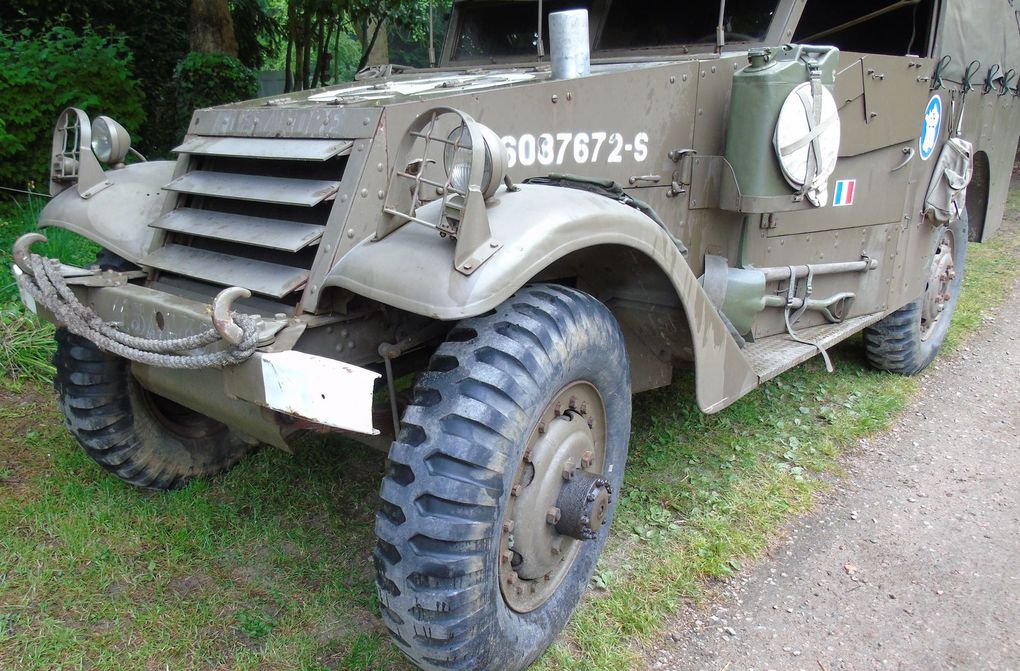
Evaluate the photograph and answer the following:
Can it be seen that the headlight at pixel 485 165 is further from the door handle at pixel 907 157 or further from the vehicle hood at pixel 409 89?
the door handle at pixel 907 157

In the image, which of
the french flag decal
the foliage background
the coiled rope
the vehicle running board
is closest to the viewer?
the coiled rope

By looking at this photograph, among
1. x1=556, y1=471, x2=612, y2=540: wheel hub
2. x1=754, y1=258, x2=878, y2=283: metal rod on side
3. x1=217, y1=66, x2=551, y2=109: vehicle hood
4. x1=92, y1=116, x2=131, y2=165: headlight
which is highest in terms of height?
x1=217, y1=66, x2=551, y2=109: vehicle hood

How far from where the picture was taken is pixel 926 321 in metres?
4.83

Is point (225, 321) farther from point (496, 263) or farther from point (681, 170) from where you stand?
point (681, 170)

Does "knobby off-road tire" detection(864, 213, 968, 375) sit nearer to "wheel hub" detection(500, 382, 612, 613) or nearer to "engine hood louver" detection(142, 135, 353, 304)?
"wheel hub" detection(500, 382, 612, 613)

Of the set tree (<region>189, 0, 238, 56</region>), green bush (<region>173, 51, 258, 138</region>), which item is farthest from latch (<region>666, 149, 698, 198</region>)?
tree (<region>189, 0, 238, 56</region>)

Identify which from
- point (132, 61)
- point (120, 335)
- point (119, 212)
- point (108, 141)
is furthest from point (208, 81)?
point (120, 335)

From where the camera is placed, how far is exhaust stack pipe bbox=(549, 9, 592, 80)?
274cm

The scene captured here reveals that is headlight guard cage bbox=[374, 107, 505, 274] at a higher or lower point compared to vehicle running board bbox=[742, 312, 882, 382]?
higher

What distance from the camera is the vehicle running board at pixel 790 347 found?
3.20 m

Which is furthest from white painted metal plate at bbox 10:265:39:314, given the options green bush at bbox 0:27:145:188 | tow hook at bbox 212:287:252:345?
green bush at bbox 0:27:145:188

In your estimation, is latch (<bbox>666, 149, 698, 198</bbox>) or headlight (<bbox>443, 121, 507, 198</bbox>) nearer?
headlight (<bbox>443, 121, 507, 198</bbox>)

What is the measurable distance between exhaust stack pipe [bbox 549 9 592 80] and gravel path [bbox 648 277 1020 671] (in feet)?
5.86

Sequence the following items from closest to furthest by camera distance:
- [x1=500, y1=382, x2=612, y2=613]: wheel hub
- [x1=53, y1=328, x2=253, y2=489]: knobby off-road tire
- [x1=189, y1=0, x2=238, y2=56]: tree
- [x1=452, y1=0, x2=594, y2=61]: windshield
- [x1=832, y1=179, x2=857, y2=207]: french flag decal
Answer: [x1=500, y1=382, x2=612, y2=613]: wheel hub < [x1=53, y1=328, x2=253, y2=489]: knobby off-road tire < [x1=832, y1=179, x2=857, y2=207]: french flag decal < [x1=452, y1=0, x2=594, y2=61]: windshield < [x1=189, y1=0, x2=238, y2=56]: tree
